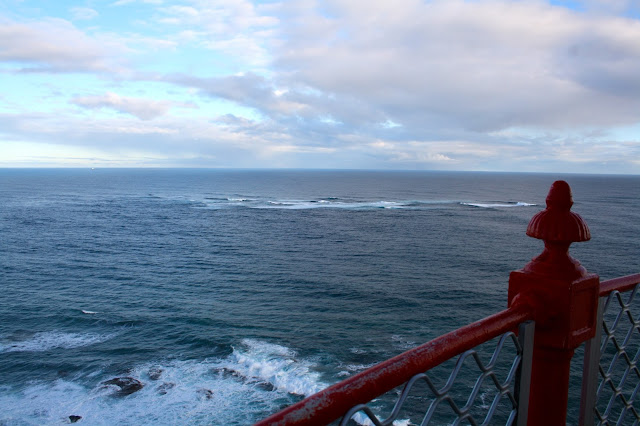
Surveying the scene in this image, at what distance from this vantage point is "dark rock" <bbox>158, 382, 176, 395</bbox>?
23.1 meters

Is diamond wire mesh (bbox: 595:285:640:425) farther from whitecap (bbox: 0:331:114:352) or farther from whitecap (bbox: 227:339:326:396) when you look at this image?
whitecap (bbox: 0:331:114:352)

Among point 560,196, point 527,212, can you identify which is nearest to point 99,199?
point 527,212

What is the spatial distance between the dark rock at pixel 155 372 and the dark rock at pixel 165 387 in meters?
0.99

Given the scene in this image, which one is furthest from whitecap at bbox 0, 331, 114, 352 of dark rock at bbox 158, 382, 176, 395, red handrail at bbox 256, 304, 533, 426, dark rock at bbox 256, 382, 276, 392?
red handrail at bbox 256, 304, 533, 426

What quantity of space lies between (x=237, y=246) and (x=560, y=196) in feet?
188

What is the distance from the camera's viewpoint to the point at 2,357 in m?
27.1

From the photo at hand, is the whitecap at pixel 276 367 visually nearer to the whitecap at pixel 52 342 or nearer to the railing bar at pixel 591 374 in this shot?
the whitecap at pixel 52 342

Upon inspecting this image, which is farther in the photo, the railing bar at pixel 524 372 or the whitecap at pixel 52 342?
the whitecap at pixel 52 342

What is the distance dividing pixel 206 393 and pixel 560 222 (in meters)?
23.3

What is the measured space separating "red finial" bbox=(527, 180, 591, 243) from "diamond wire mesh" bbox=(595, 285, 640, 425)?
28.0 inches

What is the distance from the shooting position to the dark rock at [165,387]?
23.1m

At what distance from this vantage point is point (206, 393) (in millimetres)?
22969

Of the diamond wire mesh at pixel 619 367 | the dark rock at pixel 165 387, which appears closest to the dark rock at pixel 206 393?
the dark rock at pixel 165 387

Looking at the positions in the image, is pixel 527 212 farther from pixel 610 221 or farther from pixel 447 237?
pixel 447 237
